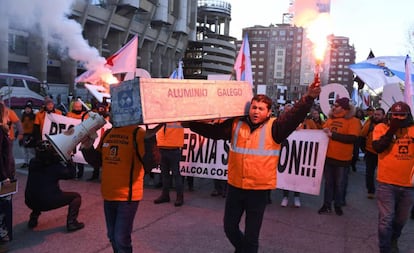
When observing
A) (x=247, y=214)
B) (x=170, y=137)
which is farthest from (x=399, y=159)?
(x=170, y=137)

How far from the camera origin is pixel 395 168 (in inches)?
183

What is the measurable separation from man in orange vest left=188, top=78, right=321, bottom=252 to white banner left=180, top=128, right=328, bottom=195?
362 centimetres

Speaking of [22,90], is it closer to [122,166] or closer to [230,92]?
[122,166]

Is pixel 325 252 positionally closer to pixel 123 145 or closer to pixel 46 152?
pixel 123 145

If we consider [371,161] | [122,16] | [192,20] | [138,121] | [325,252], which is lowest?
[325,252]

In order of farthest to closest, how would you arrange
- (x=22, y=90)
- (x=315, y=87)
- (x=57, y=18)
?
(x=22, y=90) < (x=57, y=18) < (x=315, y=87)

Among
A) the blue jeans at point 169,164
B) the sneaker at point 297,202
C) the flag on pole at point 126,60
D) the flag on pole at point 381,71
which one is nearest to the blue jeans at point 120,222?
the blue jeans at point 169,164

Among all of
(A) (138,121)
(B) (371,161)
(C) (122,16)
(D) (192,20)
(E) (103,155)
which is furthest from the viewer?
(D) (192,20)

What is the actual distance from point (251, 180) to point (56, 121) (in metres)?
Answer: 6.75

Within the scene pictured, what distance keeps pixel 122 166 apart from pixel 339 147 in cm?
409

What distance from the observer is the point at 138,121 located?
3021mm

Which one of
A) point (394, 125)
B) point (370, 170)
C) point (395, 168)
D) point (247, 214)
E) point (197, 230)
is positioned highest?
point (394, 125)

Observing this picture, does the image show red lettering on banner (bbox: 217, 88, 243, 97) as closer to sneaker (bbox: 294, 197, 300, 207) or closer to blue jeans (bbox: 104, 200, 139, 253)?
blue jeans (bbox: 104, 200, 139, 253)

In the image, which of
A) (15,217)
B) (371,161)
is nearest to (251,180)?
(15,217)
